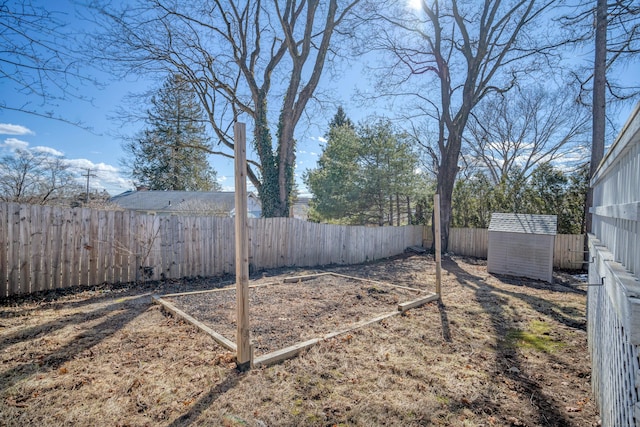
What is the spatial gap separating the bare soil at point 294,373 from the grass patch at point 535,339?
1 cm

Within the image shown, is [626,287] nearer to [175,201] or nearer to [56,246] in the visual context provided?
[56,246]

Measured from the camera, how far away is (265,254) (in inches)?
Answer: 325

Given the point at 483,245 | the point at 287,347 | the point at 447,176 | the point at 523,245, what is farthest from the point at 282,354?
the point at 483,245

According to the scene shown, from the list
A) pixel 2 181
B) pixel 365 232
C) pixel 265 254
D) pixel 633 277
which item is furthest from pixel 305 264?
pixel 2 181

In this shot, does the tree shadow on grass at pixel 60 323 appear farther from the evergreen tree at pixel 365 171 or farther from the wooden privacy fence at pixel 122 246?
the evergreen tree at pixel 365 171

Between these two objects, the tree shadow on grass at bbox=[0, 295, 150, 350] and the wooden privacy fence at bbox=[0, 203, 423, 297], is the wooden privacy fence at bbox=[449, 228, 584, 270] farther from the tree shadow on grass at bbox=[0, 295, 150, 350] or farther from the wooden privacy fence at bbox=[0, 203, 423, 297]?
the tree shadow on grass at bbox=[0, 295, 150, 350]

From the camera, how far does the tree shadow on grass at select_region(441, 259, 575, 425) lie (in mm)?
2275

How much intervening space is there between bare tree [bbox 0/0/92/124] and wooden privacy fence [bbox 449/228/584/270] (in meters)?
12.9

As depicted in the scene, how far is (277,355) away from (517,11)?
48.0ft

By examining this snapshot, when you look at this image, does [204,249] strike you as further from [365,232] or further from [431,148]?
[431,148]

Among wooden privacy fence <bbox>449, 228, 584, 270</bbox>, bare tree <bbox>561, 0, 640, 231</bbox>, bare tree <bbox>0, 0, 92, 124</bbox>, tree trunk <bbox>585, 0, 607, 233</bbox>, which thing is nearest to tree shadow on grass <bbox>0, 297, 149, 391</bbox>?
bare tree <bbox>0, 0, 92, 124</bbox>

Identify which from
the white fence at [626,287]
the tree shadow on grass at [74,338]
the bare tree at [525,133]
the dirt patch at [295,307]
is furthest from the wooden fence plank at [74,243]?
the bare tree at [525,133]

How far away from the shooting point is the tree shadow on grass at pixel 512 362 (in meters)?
2.28

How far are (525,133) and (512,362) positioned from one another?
18.0 m
